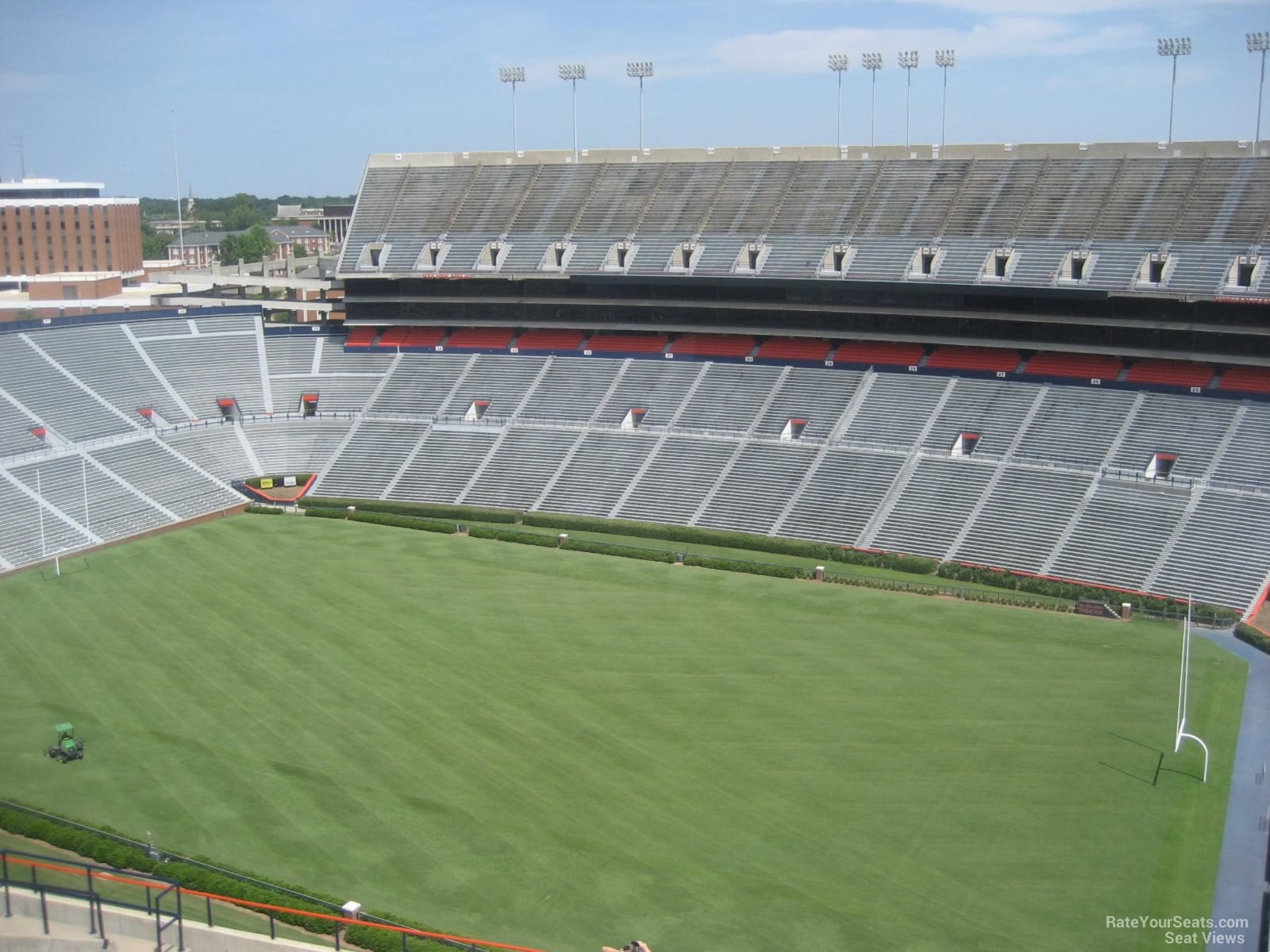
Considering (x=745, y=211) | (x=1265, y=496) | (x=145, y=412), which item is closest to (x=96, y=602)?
(x=145, y=412)

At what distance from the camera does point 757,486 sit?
5766cm

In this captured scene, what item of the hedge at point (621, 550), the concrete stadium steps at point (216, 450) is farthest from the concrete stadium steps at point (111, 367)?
A: the hedge at point (621, 550)

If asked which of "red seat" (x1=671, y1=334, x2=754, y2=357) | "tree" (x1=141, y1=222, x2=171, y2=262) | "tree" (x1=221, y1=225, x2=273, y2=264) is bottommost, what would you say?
"red seat" (x1=671, y1=334, x2=754, y2=357)

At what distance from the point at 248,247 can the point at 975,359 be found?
118 metres

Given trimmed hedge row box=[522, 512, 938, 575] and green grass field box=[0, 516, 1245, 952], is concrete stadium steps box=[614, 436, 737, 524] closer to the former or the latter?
trimmed hedge row box=[522, 512, 938, 575]

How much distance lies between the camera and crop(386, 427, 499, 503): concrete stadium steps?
62344 mm

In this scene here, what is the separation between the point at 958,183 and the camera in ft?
211

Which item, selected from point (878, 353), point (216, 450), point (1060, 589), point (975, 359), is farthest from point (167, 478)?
point (1060, 589)

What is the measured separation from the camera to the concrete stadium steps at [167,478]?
5950cm

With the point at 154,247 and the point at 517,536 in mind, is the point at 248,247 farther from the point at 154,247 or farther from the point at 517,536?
the point at 517,536

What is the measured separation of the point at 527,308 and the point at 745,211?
13202 mm

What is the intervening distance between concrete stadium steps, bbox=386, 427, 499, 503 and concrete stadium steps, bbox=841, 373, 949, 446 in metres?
18.2

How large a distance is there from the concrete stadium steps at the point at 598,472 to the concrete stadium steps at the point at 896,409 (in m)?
9.97

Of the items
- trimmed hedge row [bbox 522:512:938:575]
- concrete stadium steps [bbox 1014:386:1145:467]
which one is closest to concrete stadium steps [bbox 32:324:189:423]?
trimmed hedge row [bbox 522:512:938:575]
